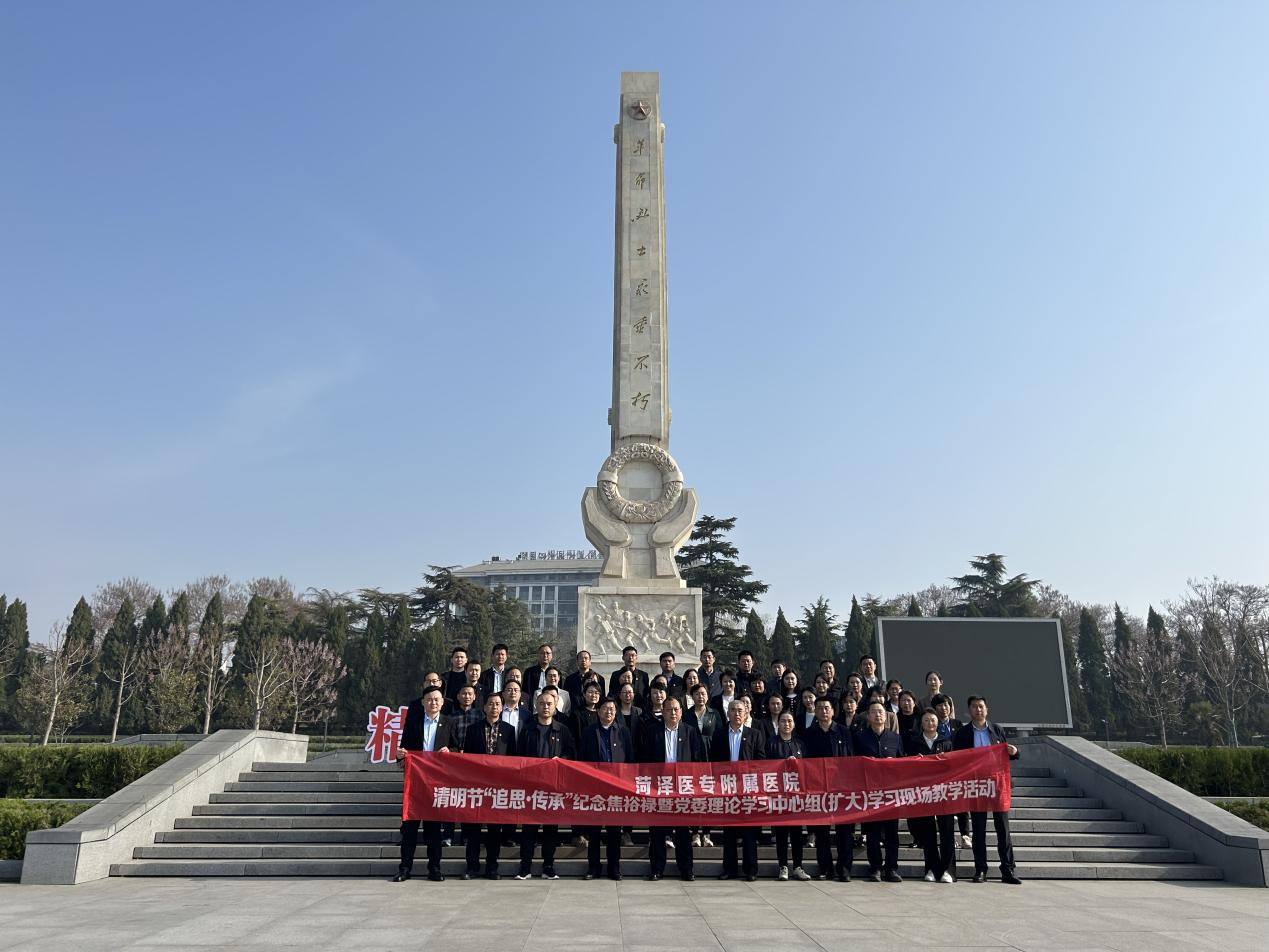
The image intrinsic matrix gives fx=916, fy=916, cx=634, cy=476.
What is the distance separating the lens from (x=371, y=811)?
27.7 feet

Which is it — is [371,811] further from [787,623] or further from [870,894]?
[787,623]

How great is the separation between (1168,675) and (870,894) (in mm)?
27690

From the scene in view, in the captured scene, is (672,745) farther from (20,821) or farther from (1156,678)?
(1156,678)

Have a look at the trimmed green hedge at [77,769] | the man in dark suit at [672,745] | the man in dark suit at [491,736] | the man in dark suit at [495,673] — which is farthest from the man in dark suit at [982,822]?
the trimmed green hedge at [77,769]

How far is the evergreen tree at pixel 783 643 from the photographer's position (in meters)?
31.4

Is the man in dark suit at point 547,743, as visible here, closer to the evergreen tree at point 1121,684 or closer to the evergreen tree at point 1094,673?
the evergreen tree at point 1121,684

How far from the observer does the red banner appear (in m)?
6.96

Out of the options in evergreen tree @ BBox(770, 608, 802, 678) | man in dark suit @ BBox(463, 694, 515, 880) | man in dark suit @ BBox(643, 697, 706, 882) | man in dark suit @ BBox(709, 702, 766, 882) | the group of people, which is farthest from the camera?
evergreen tree @ BBox(770, 608, 802, 678)

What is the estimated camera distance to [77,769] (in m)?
10.1

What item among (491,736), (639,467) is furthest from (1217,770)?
(639,467)

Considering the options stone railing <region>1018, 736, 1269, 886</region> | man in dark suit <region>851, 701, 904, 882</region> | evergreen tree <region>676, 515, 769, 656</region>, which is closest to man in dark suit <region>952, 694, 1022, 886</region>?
man in dark suit <region>851, 701, 904, 882</region>

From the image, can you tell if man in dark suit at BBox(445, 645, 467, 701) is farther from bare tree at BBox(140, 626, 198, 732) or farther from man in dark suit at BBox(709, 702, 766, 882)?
bare tree at BBox(140, 626, 198, 732)

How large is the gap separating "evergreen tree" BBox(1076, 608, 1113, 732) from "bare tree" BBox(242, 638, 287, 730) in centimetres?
2655

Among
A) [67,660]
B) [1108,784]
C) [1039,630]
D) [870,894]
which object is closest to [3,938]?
[870,894]
